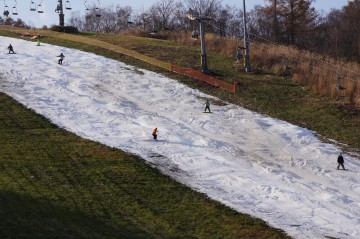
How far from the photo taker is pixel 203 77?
43.7 meters

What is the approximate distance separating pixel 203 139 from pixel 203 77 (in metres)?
14.2

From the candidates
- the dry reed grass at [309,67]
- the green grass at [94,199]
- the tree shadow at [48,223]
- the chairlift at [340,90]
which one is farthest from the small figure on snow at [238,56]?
the tree shadow at [48,223]

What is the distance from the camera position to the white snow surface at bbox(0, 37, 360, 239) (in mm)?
22172

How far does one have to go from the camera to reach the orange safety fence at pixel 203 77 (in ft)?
137

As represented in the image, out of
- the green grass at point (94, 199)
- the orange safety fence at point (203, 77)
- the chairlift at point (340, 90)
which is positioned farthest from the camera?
the orange safety fence at point (203, 77)

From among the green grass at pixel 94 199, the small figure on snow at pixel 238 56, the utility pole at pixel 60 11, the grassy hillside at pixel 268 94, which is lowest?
the green grass at pixel 94 199

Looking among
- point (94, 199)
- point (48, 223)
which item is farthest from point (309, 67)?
point (48, 223)

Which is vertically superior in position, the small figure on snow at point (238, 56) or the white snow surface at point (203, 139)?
the small figure on snow at point (238, 56)

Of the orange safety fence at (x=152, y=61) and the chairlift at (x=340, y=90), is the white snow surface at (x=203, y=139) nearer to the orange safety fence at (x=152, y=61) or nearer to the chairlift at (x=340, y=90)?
the orange safety fence at (x=152, y=61)

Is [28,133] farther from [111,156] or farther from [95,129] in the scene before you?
[111,156]

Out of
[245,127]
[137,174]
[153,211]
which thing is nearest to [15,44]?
[245,127]

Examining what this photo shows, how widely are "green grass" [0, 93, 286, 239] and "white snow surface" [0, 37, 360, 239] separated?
3.95ft

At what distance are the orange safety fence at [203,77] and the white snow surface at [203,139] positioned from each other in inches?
87.0

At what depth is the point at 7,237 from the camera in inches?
561
